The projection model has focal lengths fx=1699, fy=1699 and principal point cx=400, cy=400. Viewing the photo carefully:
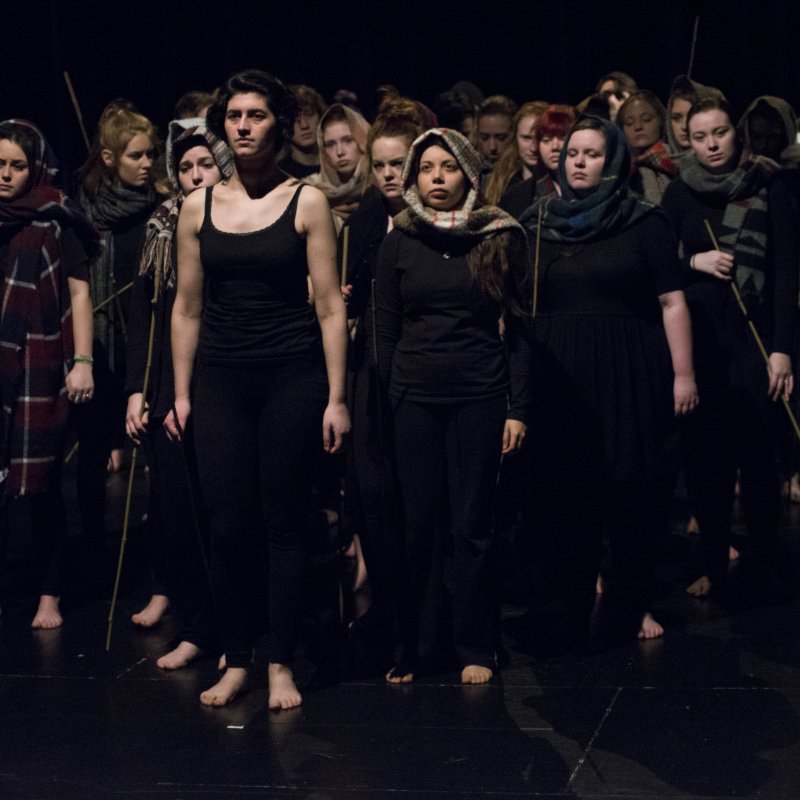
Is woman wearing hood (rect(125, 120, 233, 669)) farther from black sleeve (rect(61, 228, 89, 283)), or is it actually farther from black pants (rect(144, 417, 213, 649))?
black sleeve (rect(61, 228, 89, 283))

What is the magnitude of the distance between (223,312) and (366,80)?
4666 mm

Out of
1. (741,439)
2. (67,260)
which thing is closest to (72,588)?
(67,260)

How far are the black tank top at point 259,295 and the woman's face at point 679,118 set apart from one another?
2.55 metres

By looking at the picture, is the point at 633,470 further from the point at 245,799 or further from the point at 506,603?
the point at 245,799

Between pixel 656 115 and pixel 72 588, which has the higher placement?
pixel 656 115

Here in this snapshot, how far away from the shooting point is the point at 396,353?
4.21 meters

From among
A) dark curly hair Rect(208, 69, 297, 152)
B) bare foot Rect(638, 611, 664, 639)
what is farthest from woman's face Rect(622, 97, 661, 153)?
dark curly hair Rect(208, 69, 297, 152)

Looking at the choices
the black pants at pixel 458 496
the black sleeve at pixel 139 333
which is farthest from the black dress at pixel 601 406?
the black sleeve at pixel 139 333

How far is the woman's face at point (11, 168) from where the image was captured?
476cm

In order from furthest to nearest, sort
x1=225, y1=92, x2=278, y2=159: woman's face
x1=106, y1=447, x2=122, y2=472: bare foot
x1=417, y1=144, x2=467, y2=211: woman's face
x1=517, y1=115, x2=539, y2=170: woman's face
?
x1=106, y1=447, x2=122, y2=472: bare foot → x1=517, y1=115, x2=539, y2=170: woman's face → x1=417, y1=144, x2=467, y2=211: woman's face → x1=225, y1=92, x2=278, y2=159: woman's face

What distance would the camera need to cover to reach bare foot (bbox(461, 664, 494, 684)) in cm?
415

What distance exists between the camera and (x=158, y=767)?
3.61 metres

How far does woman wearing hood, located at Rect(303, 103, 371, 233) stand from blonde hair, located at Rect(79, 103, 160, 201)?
1.79 ft

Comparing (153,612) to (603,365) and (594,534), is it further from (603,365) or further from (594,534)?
(603,365)
